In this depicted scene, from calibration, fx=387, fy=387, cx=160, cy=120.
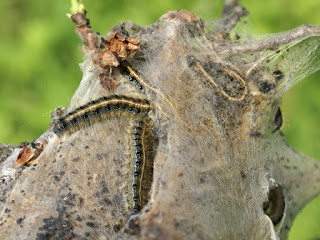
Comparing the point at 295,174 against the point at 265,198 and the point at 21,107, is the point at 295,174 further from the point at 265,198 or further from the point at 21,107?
the point at 21,107

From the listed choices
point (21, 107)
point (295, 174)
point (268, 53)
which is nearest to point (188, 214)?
point (268, 53)

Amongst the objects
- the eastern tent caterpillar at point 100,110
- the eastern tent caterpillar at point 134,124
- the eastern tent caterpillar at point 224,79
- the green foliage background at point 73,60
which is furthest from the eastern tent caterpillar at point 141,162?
the green foliage background at point 73,60

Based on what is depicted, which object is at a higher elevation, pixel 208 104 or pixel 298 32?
pixel 298 32

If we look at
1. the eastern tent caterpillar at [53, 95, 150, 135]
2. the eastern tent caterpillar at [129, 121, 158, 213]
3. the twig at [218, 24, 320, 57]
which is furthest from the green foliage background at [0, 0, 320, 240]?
the eastern tent caterpillar at [129, 121, 158, 213]

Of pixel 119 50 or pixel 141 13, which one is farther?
pixel 141 13

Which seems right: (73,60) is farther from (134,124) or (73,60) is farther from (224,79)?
(224,79)

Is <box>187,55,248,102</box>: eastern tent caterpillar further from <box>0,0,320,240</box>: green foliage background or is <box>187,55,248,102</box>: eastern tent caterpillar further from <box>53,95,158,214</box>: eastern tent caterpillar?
<box>0,0,320,240</box>: green foliage background
